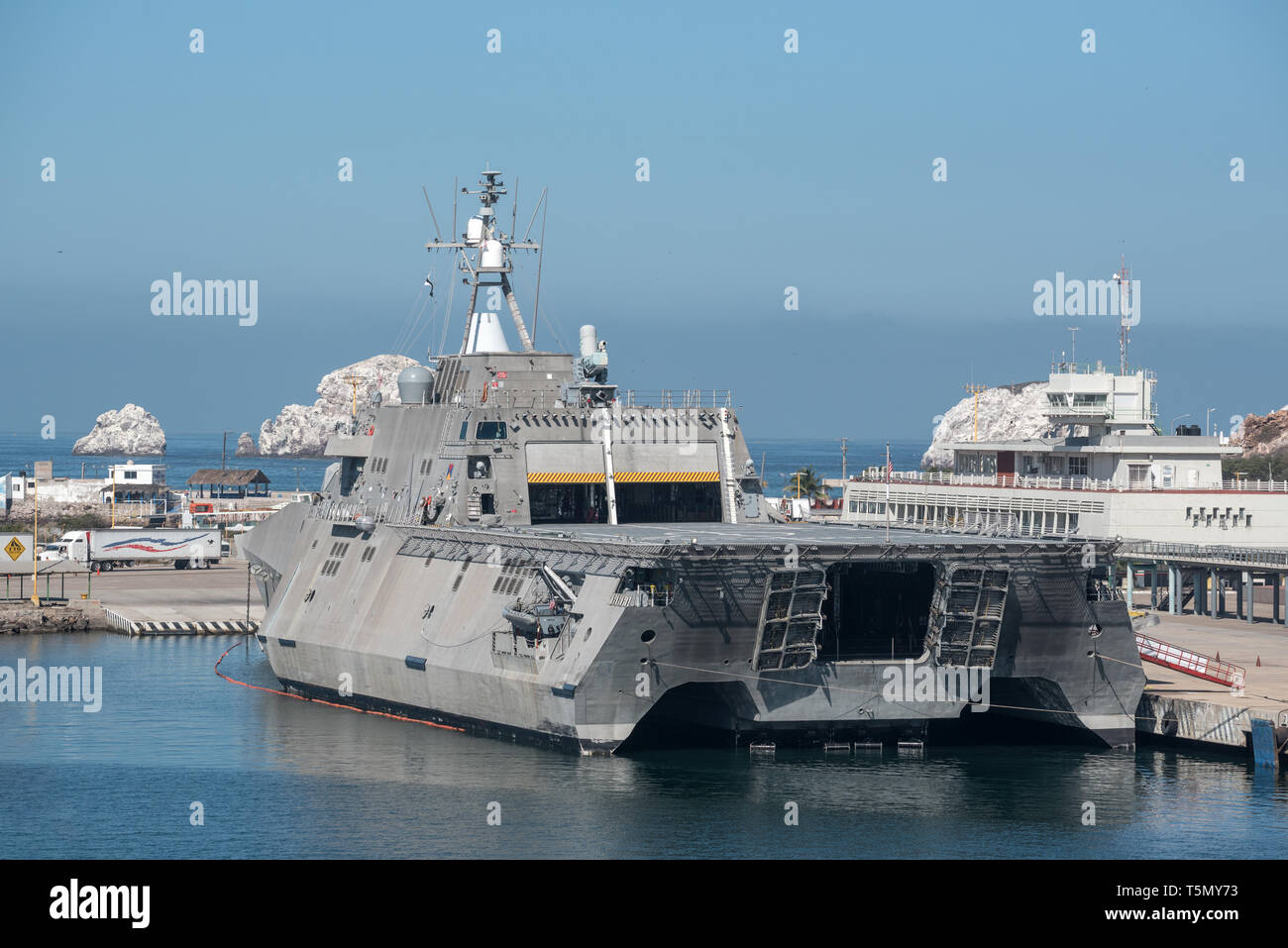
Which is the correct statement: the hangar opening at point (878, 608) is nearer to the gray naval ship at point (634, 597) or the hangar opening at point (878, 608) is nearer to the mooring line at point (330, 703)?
the gray naval ship at point (634, 597)

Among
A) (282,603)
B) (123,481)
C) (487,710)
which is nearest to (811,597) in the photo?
(487,710)

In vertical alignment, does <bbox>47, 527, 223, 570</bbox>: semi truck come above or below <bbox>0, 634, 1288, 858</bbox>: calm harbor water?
above

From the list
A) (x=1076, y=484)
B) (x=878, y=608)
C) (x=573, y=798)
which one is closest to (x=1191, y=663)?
(x=878, y=608)

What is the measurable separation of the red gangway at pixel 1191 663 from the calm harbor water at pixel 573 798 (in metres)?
4.84

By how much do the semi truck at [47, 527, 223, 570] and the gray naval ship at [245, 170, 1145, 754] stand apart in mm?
→ 41568

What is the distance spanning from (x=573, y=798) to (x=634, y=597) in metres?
5.09

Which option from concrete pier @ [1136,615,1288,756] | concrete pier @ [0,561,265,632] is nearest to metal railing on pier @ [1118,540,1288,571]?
concrete pier @ [1136,615,1288,756]

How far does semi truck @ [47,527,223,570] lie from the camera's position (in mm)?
103750

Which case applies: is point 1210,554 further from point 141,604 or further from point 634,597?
point 141,604

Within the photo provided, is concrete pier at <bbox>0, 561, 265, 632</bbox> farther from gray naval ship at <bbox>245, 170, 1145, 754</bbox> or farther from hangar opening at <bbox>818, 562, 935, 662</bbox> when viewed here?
hangar opening at <bbox>818, 562, 935, 662</bbox>

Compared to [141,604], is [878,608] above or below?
above

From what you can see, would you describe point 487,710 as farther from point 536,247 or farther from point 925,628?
point 536,247

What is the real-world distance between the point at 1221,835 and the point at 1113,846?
270cm

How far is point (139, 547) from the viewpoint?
10550 cm
